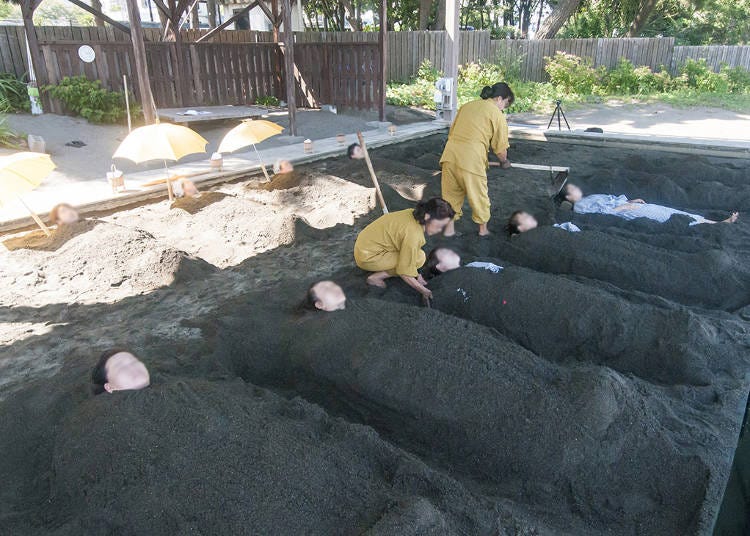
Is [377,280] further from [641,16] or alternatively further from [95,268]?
[641,16]

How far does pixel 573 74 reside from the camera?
15.7 meters

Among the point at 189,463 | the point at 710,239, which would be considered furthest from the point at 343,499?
the point at 710,239

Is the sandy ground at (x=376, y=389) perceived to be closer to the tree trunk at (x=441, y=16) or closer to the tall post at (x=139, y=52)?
the tall post at (x=139, y=52)

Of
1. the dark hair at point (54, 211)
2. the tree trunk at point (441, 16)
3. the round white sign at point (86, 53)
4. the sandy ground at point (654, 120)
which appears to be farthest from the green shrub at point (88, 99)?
the tree trunk at point (441, 16)

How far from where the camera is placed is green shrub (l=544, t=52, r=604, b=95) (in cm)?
1559

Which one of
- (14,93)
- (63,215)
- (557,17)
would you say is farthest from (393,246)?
(557,17)

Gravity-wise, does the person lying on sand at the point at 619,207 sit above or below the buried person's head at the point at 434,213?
below

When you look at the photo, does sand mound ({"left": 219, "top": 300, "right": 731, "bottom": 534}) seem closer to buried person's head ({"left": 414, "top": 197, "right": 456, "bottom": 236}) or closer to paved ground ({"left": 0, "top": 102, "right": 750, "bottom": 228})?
buried person's head ({"left": 414, "top": 197, "right": 456, "bottom": 236})

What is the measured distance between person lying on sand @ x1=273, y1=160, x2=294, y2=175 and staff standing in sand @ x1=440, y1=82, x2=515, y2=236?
2.95 metres

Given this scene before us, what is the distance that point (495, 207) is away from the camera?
6672 mm

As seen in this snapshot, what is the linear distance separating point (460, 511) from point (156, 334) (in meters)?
2.72

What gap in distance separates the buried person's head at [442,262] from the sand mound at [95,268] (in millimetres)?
2092

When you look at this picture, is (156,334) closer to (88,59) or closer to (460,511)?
(460,511)

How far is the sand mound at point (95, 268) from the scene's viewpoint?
4672 mm
